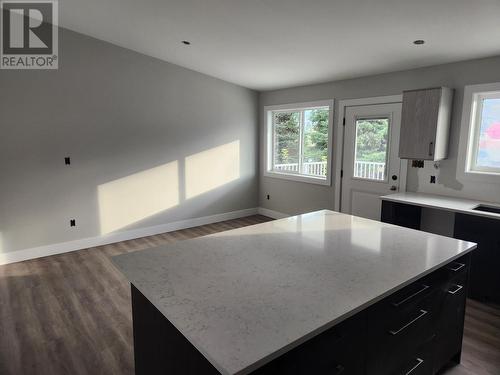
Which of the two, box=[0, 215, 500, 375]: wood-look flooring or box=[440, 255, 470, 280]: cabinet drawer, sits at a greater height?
box=[440, 255, 470, 280]: cabinet drawer

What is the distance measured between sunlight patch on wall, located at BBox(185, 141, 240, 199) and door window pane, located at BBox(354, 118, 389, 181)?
87.2 inches

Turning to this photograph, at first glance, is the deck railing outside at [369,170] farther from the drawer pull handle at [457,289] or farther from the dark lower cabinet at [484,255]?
the drawer pull handle at [457,289]

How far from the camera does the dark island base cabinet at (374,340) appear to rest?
3.69 feet

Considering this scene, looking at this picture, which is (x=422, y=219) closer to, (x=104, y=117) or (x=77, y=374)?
(x=77, y=374)

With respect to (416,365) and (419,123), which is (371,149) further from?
(416,365)

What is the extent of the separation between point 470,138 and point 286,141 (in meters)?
2.93

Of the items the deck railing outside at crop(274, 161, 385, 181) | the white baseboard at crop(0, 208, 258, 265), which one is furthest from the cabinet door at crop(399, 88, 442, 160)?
the white baseboard at crop(0, 208, 258, 265)

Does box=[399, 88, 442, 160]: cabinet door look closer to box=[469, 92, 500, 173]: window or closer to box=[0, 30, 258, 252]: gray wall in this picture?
box=[469, 92, 500, 173]: window

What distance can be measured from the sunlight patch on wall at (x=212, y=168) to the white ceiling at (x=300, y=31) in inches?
58.3

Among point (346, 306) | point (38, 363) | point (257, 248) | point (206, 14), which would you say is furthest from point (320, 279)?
point (206, 14)

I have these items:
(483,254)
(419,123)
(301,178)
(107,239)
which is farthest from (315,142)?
(107,239)

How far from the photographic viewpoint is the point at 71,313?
284 centimetres

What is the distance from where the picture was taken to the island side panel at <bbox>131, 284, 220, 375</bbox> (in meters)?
1.12

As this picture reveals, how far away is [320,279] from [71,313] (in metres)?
2.46
